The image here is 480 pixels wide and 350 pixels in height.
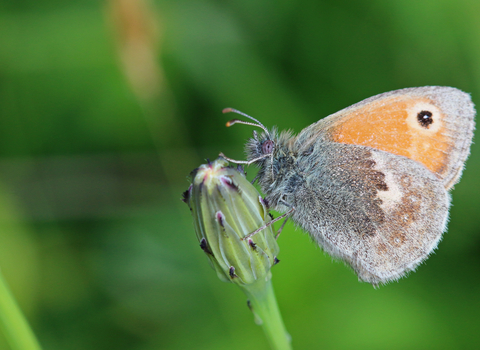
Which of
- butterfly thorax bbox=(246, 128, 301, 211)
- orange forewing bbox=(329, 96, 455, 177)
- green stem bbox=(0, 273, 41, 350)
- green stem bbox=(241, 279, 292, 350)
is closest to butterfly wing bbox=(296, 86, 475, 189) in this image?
orange forewing bbox=(329, 96, 455, 177)

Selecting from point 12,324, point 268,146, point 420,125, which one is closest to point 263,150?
point 268,146

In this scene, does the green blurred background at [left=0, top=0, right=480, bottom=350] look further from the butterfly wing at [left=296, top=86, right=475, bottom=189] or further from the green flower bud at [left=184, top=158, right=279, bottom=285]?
the green flower bud at [left=184, top=158, right=279, bottom=285]

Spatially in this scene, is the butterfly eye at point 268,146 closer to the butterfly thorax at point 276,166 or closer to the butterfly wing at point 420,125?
the butterfly thorax at point 276,166

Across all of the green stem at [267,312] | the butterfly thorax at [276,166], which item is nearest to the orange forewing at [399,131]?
the butterfly thorax at [276,166]

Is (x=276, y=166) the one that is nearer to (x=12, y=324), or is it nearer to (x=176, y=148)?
(x=176, y=148)

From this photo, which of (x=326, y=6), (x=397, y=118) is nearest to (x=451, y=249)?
(x=397, y=118)
